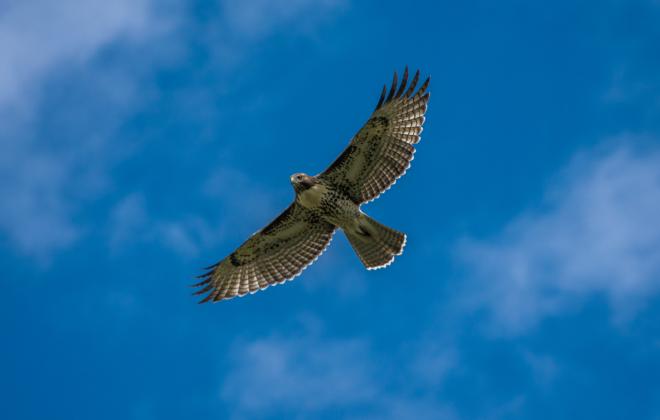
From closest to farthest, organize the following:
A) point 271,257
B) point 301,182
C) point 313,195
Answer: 1. point 301,182
2. point 313,195
3. point 271,257

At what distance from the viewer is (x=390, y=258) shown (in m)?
18.3

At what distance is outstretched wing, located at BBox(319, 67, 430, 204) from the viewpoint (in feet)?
58.4

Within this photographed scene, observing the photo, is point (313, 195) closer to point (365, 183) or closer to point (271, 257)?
point (365, 183)

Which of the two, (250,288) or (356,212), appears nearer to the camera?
(356,212)

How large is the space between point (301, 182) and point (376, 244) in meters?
1.75

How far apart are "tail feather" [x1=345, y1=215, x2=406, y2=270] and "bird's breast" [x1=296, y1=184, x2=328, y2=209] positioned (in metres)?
0.79

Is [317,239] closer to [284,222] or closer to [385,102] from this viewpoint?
[284,222]

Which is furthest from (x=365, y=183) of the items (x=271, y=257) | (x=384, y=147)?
(x=271, y=257)

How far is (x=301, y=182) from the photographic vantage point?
17531 mm

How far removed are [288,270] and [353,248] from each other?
4.30 feet

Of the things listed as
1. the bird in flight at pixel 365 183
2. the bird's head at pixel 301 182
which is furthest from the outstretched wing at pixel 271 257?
the bird's head at pixel 301 182

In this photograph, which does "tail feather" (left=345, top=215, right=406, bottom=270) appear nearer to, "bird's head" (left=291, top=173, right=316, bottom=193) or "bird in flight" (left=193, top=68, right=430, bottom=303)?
"bird in flight" (left=193, top=68, right=430, bottom=303)

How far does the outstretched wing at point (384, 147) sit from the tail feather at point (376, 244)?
0.54m

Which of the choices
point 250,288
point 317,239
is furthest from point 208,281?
point 317,239
